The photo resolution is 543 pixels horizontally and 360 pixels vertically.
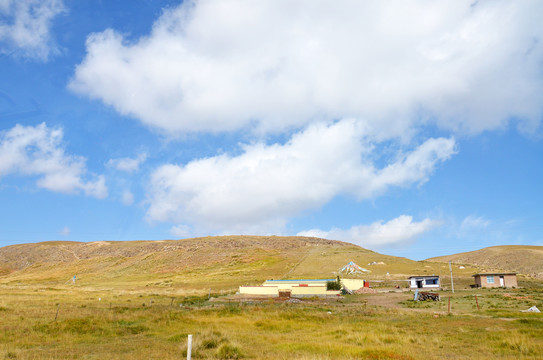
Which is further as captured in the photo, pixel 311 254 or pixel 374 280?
pixel 311 254

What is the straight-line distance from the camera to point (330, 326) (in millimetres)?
24531

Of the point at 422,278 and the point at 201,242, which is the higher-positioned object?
the point at 201,242

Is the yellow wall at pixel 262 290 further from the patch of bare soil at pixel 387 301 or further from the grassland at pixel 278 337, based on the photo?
the grassland at pixel 278 337

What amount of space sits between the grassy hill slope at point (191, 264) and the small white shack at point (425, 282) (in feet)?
28.7

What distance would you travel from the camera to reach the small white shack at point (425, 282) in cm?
7006

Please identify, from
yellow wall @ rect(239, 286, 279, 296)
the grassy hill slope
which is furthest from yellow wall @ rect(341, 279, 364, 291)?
the grassy hill slope

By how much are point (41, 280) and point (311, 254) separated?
84297 millimetres

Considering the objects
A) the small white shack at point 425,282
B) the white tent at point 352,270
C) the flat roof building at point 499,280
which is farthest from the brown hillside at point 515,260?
the small white shack at point 425,282

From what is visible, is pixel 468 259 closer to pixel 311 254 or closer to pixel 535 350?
pixel 311 254

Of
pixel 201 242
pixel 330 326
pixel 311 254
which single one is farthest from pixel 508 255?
pixel 330 326

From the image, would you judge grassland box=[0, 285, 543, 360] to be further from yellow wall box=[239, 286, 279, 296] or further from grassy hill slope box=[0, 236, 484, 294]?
grassy hill slope box=[0, 236, 484, 294]

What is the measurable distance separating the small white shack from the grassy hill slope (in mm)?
8759

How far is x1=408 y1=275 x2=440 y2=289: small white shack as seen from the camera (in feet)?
230

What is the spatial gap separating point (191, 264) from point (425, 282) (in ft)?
251
